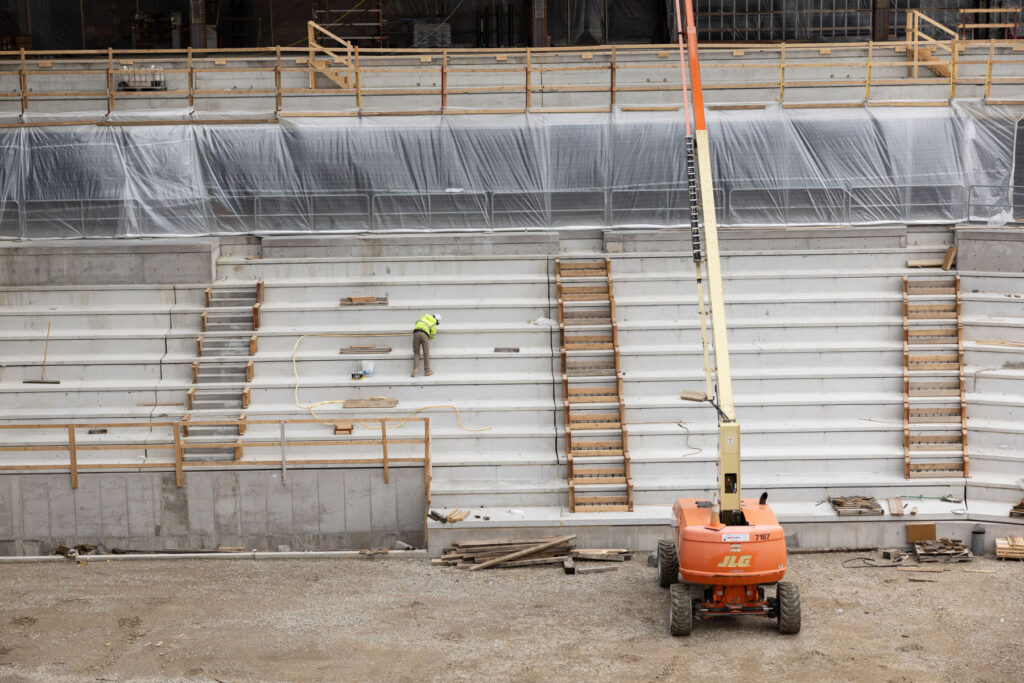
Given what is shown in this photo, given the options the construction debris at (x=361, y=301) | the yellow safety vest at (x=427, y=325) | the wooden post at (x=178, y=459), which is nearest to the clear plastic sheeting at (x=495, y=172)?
the construction debris at (x=361, y=301)

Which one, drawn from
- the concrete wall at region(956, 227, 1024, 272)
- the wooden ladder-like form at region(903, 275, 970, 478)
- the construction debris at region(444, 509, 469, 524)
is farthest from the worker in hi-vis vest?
the concrete wall at region(956, 227, 1024, 272)

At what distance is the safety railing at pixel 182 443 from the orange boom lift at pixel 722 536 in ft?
17.1

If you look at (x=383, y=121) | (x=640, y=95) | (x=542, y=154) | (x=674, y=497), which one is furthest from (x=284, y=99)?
(x=674, y=497)

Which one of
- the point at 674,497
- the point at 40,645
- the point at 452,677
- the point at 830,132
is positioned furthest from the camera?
the point at 830,132

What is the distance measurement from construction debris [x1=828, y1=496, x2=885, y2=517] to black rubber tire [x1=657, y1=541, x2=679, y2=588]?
→ 10.5 feet

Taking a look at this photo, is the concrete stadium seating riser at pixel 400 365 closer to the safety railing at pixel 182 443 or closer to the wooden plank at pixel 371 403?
the wooden plank at pixel 371 403

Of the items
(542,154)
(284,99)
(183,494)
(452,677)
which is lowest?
(452,677)

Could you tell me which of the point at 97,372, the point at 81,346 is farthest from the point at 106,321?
the point at 97,372

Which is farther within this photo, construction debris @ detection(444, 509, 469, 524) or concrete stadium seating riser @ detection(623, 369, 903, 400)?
concrete stadium seating riser @ detection(623, 369, 903, 400)

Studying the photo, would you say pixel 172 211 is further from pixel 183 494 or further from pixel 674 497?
pixel 674 497

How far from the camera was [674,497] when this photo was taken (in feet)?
57.0

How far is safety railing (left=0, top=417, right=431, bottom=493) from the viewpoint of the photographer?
56.6 ft

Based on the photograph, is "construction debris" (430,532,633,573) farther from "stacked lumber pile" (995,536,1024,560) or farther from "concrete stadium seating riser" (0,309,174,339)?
"concrete stadium seating riser" (0,309,174,339)

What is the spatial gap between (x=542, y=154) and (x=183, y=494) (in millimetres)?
9733
